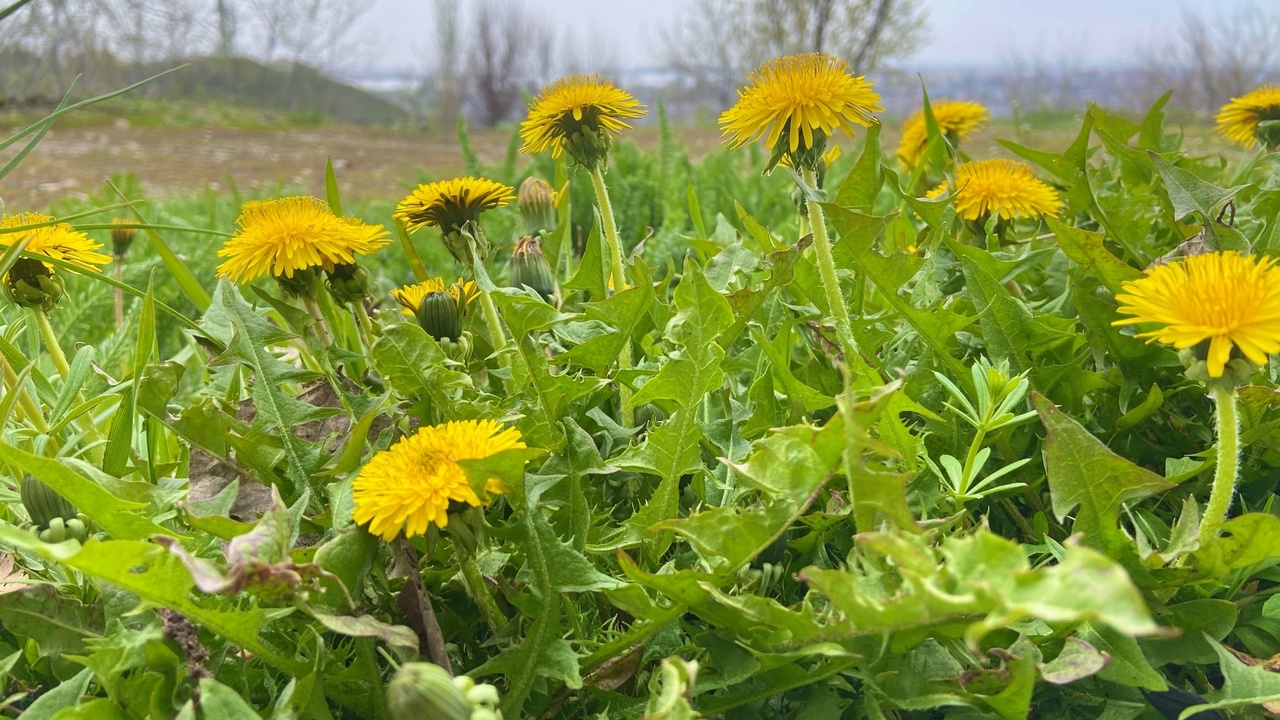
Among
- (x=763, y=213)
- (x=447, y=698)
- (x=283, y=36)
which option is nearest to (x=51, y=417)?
(x=447, y=698)

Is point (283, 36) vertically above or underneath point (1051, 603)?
above

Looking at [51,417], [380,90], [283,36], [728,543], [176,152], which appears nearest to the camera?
[728,543]

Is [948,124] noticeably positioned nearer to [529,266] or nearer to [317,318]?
[529,266]

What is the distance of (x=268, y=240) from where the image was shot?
27.1 inches

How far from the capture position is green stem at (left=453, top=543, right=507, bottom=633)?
523mm

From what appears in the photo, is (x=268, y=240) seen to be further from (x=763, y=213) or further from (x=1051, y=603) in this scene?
(x=763, y=213)

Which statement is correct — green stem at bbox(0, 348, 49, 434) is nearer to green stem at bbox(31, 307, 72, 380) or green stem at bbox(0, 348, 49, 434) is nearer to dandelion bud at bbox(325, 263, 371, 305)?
green stem at bbox(31, 307, 72, 380)

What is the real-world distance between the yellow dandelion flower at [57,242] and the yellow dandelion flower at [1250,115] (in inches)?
54.0

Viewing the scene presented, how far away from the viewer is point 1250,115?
1081 millimetres

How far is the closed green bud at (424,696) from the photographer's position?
0.38 m

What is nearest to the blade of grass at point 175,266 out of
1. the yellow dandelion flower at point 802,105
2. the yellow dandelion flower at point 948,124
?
the yellow dandelion flower at point 802,105

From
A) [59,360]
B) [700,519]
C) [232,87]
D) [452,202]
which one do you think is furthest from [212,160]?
[232,87]

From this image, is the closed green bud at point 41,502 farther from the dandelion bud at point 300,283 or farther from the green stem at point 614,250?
the green stem at point 614,250

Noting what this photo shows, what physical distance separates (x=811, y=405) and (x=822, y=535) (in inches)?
4.1
